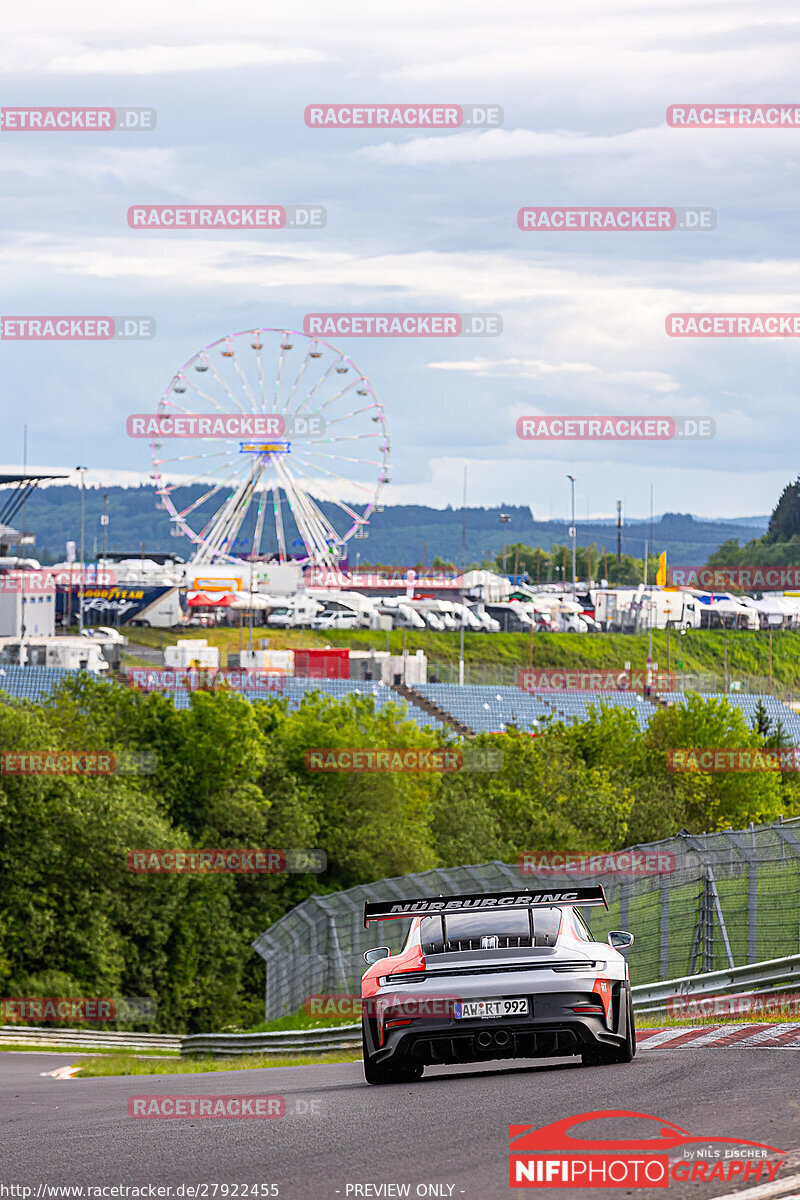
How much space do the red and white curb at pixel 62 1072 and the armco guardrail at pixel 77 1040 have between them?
19.3ft

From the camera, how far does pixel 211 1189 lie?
7.43m

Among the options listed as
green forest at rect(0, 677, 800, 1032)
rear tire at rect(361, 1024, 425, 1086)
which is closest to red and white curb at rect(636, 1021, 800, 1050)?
rear tire at rect(361, 1024, 425, 1086)

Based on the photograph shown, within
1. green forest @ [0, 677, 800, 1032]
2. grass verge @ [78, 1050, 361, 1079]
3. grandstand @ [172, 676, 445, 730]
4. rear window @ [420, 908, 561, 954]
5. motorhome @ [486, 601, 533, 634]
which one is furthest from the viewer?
motorhome @ [486, 601, 533, 634]

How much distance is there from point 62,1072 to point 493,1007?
12672 millimetres

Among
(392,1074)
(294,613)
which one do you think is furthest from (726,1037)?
(294,613)

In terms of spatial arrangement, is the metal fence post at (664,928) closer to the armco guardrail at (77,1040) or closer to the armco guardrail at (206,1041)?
the armco guardrail at (206,1041)

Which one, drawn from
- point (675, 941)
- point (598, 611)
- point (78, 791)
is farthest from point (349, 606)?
point (675, 941)

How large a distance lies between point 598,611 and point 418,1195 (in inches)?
5311

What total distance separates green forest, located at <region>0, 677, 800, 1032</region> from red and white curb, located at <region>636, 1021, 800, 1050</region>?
27938 millimetres

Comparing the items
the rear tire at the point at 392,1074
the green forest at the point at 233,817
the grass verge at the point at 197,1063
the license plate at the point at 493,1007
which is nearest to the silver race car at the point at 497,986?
the license plate at the point at 493,1007

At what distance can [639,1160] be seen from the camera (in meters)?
7.39

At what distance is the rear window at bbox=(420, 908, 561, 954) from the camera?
1012 cm

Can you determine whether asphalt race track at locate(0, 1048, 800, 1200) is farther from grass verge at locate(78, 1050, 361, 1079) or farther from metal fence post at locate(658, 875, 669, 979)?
grass verge at locate(78, 1050, 361, 1079)

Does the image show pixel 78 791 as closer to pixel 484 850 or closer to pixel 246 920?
pixel 246 920
